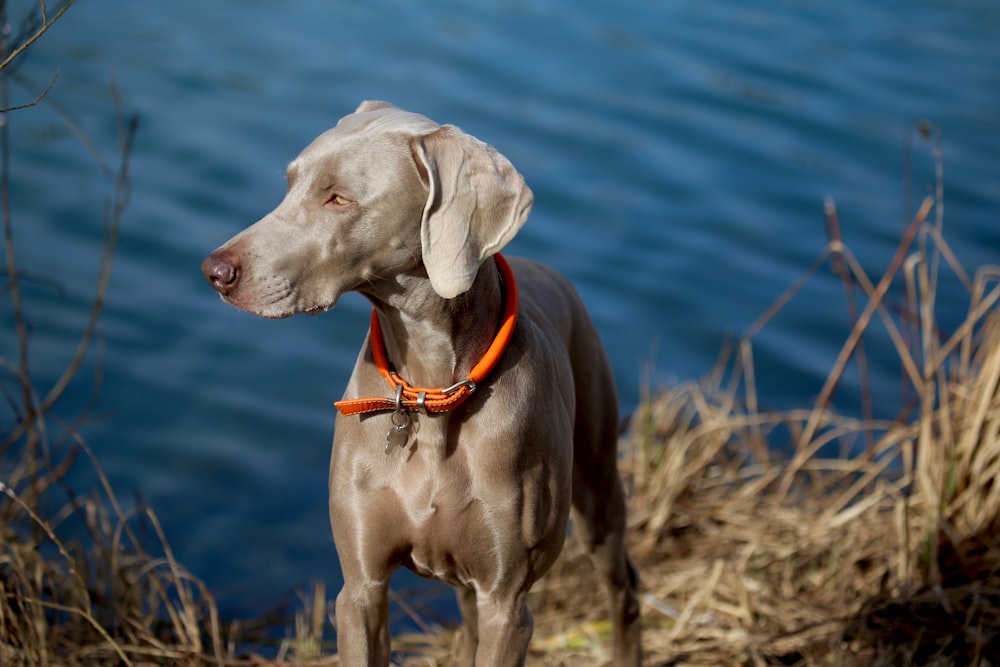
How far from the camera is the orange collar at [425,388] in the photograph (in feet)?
8.86

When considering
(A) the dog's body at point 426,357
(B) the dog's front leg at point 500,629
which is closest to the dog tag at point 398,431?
(A) the dog's body at point 426,357

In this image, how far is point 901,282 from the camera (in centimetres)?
795

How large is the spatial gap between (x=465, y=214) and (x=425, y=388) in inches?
16.8

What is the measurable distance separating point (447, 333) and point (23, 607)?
1.39 metres

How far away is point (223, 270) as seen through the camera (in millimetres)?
2473

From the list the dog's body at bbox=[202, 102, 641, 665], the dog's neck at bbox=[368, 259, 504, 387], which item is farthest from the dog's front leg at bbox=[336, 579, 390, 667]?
the dog's neck at bbox=[368, 259, 504, 387]

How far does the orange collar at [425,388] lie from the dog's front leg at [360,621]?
0.40 meters

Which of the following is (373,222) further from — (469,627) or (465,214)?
(469,627)

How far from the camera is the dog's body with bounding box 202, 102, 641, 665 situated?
8.28ft

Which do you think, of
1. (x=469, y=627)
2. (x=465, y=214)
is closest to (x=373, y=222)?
(x=465, y=214)

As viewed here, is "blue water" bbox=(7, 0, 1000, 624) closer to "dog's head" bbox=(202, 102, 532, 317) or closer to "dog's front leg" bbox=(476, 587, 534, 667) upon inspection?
"dog's front leg" bbox=(476, 587, 534, 667)

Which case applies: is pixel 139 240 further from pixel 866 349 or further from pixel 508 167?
pixel 508 167

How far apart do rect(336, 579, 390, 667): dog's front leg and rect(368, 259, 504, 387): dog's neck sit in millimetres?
468

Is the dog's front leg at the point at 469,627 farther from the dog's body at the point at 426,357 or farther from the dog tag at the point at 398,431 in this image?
the dog tag at the point at 398,431
